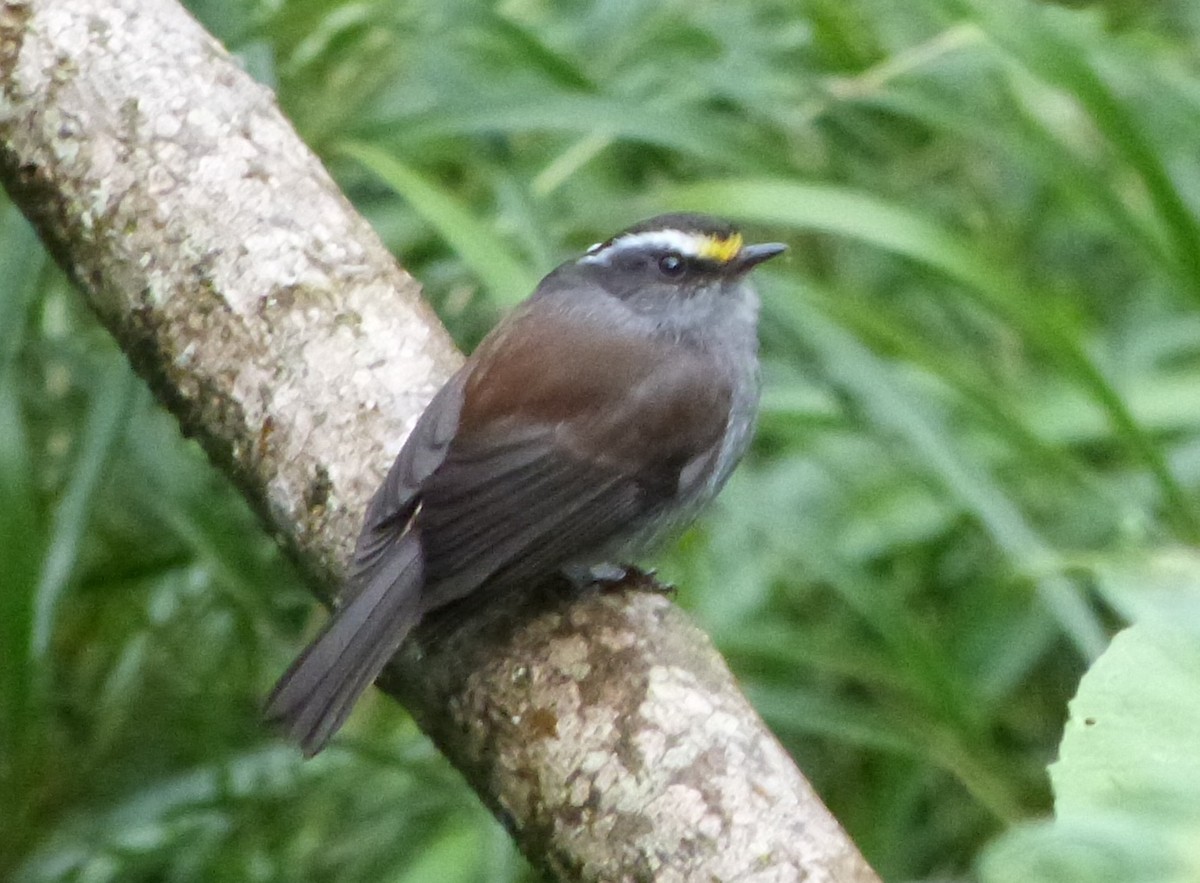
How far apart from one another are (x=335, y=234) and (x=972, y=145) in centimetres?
239

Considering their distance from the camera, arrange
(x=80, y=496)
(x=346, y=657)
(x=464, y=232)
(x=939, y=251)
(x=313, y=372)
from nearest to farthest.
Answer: (x=346, y=657) → (x=313, y=372) → (x=80, y=496) → (x=464, y=232) → (x=939, y=251)

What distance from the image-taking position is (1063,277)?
4.48 m

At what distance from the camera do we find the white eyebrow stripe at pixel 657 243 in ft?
8.19

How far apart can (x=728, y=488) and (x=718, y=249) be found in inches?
21.6

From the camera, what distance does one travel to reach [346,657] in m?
1.88

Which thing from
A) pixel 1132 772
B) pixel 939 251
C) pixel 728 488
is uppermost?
pixel 1132 772

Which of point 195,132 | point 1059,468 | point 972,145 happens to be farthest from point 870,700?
point 195,132

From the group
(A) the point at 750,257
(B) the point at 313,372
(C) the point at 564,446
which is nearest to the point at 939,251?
(A) the point at 750,257

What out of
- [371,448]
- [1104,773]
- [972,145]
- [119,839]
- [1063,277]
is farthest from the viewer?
[1063,277]

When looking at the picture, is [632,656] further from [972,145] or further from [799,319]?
[972,145]

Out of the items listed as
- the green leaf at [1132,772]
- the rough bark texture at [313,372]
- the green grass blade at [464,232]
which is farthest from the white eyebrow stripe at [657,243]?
the green leaf at [1132,772]

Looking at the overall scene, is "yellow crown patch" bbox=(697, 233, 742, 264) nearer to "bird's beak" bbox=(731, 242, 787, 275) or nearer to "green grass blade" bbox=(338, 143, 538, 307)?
"bird's beak" bbox=(731, 242, 787, 275)

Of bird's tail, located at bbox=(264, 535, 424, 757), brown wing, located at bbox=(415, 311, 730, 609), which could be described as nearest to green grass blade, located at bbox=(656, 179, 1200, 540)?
brown wing, located at bbox=(415, 311, 730, 609)

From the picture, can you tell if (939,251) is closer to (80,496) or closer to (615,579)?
(615,579)
